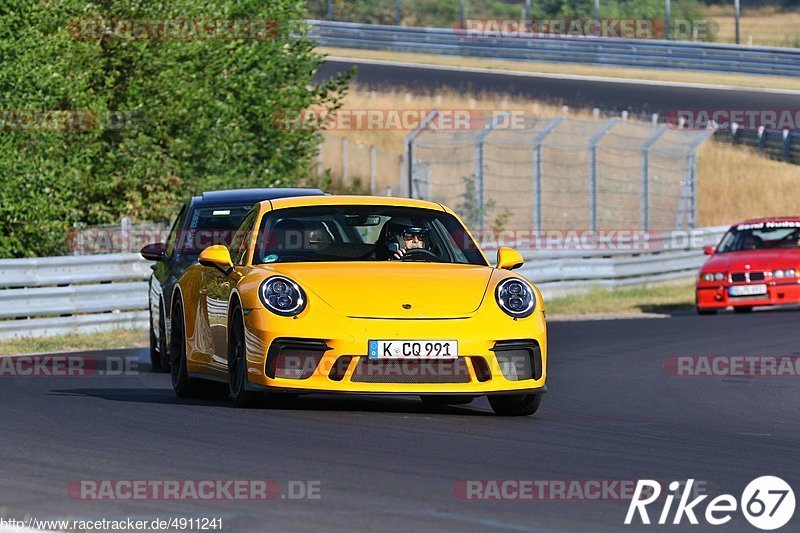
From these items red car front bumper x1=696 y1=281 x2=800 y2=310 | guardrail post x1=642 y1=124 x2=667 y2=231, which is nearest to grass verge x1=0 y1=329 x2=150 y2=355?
red car front bumper x1=696 y1=281 x2=800 y2=310

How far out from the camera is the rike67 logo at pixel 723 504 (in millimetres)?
6145

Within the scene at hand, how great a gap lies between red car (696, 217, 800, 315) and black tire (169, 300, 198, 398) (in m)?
11.8

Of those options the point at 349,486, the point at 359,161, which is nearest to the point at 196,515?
the point at 349,486

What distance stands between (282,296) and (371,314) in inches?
21.3

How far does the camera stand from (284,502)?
21.0 ft

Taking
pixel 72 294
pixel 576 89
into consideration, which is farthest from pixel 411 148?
pixel 576 89

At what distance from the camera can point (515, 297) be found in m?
9.66

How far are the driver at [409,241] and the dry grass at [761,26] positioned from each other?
5493 cm

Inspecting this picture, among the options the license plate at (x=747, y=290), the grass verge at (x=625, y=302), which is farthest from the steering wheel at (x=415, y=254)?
the grass verge at (x=625, y=302)

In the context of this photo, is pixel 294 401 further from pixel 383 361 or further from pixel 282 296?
pixel 383 361

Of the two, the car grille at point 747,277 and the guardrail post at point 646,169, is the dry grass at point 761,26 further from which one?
the car grille at point 747,277

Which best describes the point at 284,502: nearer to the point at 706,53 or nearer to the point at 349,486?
the point at 349,486

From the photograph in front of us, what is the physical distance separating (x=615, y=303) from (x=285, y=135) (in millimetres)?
6654

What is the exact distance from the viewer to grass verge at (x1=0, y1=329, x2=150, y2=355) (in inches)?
716
